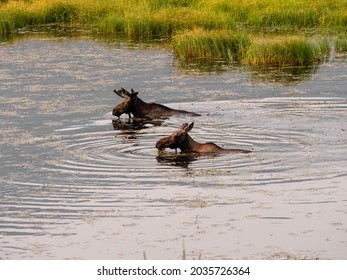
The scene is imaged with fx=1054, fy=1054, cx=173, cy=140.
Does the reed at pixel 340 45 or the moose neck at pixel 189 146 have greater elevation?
the reed at pixel 340 45

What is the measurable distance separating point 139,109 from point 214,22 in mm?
14777

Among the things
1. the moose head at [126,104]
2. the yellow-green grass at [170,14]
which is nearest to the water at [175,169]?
the moose head at [126,104]

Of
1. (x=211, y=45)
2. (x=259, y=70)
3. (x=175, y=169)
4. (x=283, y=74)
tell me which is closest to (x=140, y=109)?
(x=175, y=169)

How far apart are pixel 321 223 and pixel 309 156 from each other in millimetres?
4623

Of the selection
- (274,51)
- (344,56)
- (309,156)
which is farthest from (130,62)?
(309,156)

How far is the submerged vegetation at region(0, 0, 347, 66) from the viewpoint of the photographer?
31516mm

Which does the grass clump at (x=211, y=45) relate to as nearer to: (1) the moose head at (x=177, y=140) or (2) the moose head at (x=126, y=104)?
(2) the moose head at (x=126, y=104)

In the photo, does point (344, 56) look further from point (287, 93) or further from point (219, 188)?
point (219, 188)

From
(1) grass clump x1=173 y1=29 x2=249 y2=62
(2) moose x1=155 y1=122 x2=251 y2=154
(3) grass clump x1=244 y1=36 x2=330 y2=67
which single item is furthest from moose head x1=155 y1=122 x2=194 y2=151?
(1) grass clump x1=173 y1=29 x2=249 y2=62

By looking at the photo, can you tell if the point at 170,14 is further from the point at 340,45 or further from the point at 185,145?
the point at 185,145

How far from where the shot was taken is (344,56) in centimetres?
3266

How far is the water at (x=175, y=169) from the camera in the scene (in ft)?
43.5

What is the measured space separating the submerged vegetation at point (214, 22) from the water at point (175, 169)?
50.8 inches

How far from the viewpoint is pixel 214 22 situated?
37875 mm
